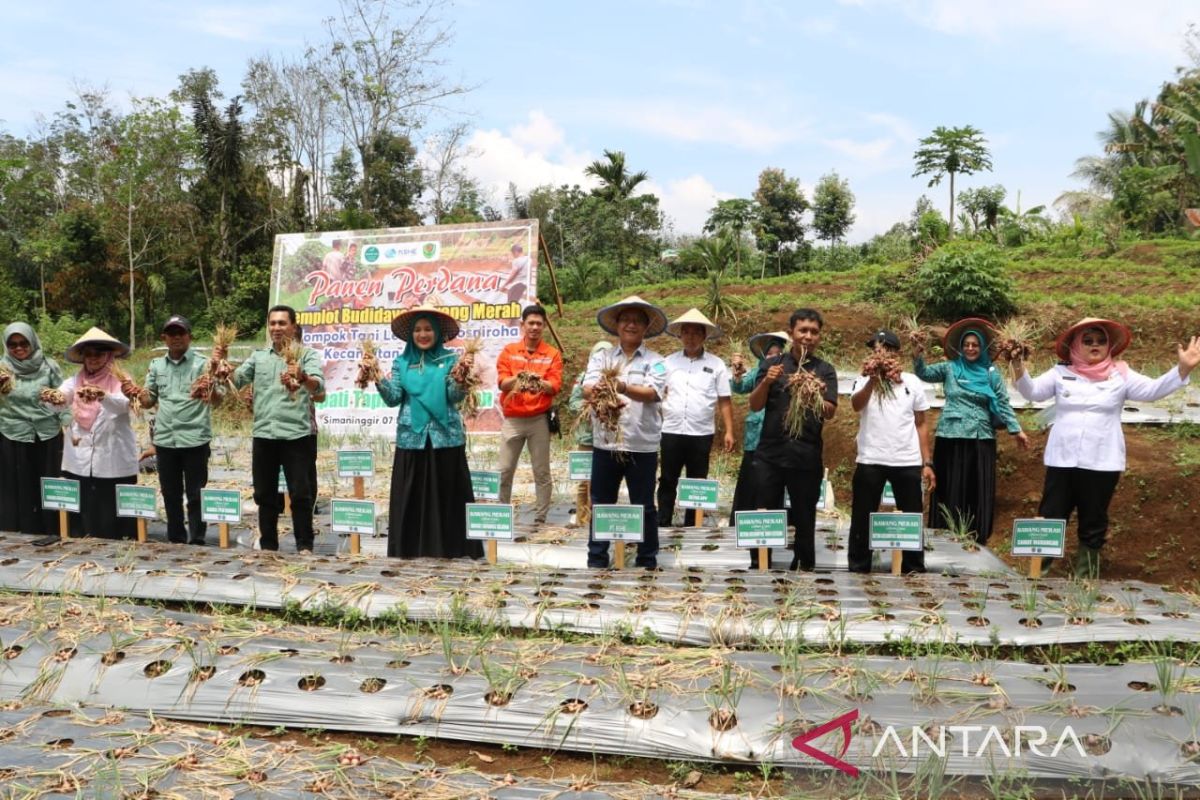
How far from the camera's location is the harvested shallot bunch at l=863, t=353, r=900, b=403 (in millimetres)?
3779

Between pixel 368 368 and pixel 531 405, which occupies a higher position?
pixel 368 368

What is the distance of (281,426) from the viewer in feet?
14.4

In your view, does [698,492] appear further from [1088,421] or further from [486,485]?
[1088,421]

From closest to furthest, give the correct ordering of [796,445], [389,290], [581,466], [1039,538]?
1. [1039,538]
2. [796,445]
3. [581,466]
4. [389,290]

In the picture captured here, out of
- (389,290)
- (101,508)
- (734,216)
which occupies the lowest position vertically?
(101,508)

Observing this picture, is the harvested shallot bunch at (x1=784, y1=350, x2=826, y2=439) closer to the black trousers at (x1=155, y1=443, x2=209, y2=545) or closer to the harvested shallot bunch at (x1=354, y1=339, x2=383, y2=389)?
the harvested shallot bunch at (x1=354, y1=339, x2=383, y2=389)

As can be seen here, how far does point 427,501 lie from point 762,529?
1.71 meters

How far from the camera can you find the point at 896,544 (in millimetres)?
3758

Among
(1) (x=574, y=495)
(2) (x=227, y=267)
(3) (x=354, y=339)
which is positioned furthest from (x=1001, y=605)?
(2) (x=227, y=267)

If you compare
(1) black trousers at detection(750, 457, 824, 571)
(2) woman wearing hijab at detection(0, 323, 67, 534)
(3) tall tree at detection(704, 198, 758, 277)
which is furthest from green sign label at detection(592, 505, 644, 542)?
(3) tall tree at detection(704, 198, 758, 277)

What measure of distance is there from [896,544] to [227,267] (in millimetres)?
23034

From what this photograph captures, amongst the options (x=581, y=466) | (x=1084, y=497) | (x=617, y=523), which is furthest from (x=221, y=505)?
(x=1084, y=497)

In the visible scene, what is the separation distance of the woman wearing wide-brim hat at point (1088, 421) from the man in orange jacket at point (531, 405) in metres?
2.54

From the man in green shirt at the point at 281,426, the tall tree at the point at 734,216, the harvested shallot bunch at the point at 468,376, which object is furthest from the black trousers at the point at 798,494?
the tall tree at the point at 734,216
